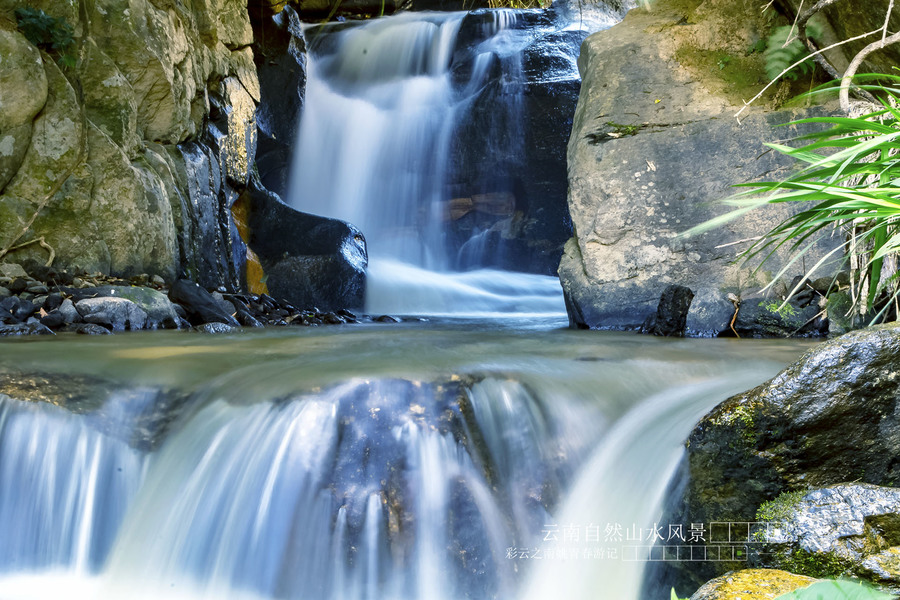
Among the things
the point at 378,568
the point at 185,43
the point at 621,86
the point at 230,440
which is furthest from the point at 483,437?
the point at 185,43

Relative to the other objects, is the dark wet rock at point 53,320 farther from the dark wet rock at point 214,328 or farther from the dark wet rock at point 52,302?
the dark wet rock at point 214,328

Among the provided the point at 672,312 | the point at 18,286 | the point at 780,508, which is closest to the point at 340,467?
the point at 780,508

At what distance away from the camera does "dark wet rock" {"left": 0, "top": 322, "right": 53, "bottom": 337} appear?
4.77 m

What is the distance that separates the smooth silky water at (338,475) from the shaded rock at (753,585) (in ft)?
2.09

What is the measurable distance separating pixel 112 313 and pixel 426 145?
7470 mm

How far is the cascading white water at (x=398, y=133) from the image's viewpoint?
11.4 meters

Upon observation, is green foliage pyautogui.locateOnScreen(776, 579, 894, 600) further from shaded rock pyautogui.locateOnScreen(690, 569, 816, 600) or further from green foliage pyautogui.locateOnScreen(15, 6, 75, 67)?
green foliage pyautogui.locateOnScreen(15, 6, 75, 67)

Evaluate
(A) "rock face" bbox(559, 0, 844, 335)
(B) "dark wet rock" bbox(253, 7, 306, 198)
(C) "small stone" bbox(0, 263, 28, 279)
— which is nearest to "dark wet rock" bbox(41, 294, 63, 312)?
(C) "small stone" bbox(0, 263, 28, 279)

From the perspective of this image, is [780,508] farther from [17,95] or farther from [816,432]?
[17,95]

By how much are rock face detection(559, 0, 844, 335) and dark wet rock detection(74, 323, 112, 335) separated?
3.68 m

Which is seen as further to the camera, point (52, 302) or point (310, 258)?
point (310, 258)

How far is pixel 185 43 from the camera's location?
7.55 meters

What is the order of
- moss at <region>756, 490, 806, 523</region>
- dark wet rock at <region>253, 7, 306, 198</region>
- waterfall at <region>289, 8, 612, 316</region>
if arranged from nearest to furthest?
moss at <region>756, 490, 806, 523</region>, dark wet rock at <region>253, 7, 306, 198</region>, waterfall at <region>289, 8, 612, 316</region>

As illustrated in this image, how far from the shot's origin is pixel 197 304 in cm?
602
